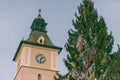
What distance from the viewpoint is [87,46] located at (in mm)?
29516

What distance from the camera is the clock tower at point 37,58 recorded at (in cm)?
4725

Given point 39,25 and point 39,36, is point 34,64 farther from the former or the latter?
point 39,25

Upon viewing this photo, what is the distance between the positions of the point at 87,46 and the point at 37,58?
19883 mm

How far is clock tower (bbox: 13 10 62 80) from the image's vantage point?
155ft

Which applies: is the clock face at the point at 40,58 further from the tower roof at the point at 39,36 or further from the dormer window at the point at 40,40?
the dormer window at the point at 40,40

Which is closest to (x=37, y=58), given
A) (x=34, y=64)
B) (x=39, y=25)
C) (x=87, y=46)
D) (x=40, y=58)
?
(x=40, y=58)

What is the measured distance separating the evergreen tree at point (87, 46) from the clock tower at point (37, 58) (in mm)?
17000

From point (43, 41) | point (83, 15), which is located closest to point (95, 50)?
point (83, 15)

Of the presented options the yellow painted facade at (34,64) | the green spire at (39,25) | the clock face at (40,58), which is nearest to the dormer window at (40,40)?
the yellow painted facade at (34,64)

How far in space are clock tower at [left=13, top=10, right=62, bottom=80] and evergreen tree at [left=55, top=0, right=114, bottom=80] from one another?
17.0 meters

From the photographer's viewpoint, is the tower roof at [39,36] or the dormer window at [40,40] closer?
the tower roof at [39,36]

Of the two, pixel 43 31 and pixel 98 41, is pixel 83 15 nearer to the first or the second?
pixel 98 41

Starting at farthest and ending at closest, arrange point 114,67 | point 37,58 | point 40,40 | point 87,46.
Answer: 1. point 40,40
2. point 37,58
3. point 87,46
4. point 114,67

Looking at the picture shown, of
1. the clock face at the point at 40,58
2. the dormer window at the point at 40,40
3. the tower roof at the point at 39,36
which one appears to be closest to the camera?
the clock face at the point at 40,58
